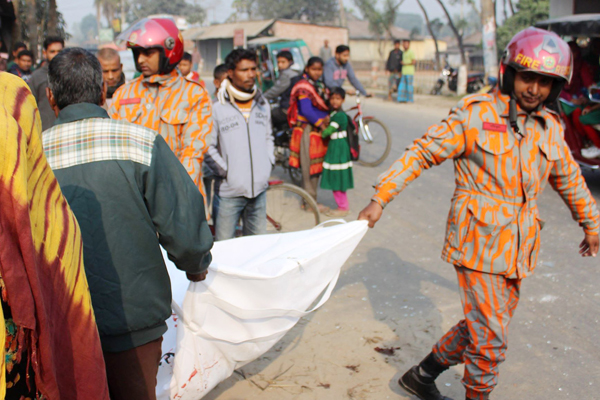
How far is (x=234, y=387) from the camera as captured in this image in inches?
136

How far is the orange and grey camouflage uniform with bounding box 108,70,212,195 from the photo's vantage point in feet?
12.5

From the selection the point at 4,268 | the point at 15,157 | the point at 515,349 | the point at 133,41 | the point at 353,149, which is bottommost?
the point at 515,349

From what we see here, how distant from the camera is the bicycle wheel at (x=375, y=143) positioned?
970cm

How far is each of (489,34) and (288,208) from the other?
14481mm

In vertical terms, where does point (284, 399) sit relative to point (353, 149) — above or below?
below

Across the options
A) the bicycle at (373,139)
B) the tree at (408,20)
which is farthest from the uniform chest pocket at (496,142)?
the tree at (408,20)

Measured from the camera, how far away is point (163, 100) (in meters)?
3.83

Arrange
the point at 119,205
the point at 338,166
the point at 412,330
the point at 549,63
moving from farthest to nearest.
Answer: the point at 338,166 < the point at 412,330 < the point at 549,63 < the point at 119,205

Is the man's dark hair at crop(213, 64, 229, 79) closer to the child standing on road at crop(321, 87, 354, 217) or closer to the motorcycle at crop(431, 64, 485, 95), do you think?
the child standing on road at crop(321, 87, 354, 217)

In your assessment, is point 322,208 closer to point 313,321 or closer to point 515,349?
point 313,321

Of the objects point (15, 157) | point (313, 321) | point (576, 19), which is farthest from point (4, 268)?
point (576, 19)

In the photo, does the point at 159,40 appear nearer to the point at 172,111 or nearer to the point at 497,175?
the point at 172,111

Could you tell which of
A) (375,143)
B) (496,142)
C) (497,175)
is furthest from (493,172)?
(375,143)

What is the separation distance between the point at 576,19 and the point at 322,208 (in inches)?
180
